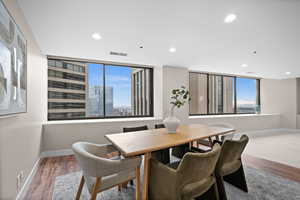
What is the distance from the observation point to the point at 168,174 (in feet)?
4.39

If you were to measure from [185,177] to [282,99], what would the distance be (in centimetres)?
776

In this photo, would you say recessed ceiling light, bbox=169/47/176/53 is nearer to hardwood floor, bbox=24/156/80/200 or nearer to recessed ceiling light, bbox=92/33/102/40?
recessed ceiling light, bbox=92/33/102/40

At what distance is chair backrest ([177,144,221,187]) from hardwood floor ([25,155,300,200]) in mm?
1795

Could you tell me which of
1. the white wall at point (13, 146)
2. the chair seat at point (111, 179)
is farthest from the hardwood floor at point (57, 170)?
the chair seat at point (111, 179)

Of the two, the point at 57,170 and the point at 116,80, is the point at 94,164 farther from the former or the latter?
the point at 116,80

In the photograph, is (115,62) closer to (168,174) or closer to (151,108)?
(151,108)

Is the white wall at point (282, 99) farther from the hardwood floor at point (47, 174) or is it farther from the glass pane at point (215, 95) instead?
the hardwood floor at point (47, 174)

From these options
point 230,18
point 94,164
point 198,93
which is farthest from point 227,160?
point 198,93

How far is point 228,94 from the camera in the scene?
6.20 m

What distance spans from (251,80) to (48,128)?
7.98 metres

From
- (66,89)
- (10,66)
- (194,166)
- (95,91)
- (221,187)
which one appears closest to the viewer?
(194,166)

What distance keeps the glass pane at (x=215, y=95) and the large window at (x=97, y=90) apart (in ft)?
8.42

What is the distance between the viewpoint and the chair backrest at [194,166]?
49.1 inches

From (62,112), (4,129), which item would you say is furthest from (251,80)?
(4,129)
